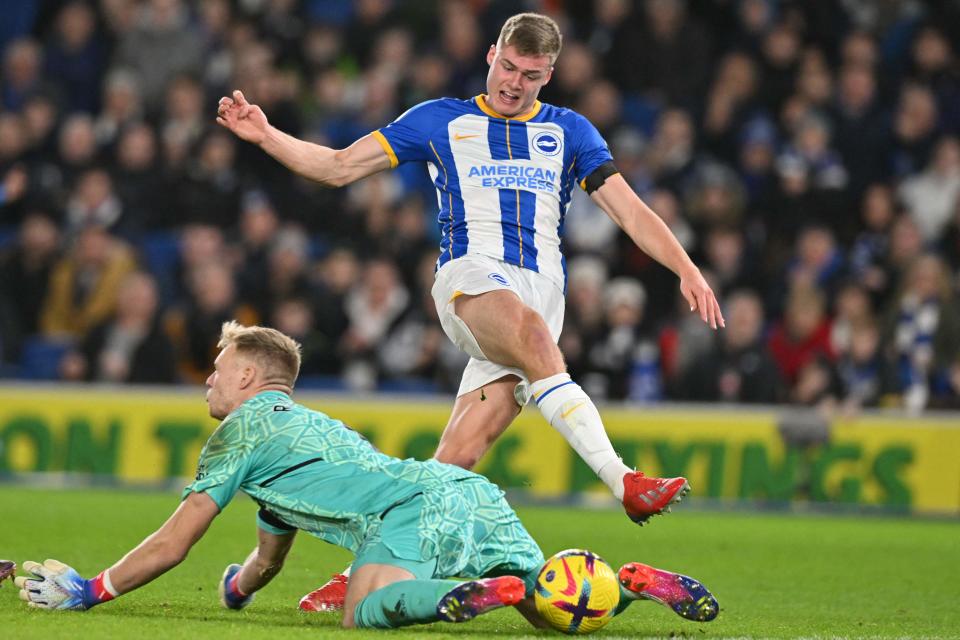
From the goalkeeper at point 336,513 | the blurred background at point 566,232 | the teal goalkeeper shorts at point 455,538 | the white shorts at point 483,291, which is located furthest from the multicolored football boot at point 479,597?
the blurred background at point 566,232

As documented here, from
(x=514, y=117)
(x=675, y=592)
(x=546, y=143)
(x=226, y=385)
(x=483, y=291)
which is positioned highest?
(x=514, y=117)

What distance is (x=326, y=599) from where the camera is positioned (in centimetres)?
593

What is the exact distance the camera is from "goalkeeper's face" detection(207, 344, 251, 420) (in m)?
5.38

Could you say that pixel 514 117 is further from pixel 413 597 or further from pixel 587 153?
pixel 413 597

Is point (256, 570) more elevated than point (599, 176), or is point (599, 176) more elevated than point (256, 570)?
point (599, 176)

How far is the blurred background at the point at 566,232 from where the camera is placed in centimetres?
1274

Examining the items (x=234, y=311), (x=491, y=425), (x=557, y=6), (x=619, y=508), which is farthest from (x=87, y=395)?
(x=491, y=425)

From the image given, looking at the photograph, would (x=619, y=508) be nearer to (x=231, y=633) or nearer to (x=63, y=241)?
(x=63, y=241)

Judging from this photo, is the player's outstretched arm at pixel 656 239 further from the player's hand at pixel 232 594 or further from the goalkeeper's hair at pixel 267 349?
the player's hand at pixel 232 594

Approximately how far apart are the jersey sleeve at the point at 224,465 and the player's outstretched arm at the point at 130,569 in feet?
0.12

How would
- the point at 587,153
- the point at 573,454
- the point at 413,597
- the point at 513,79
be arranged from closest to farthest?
the point at 413,597
the point at 513,79
the point at 587,153
the point at 573,454

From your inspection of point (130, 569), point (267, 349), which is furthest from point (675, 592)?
point (130, 569)

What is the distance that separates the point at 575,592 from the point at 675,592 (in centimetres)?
34

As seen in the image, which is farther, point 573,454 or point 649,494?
point 573,454
